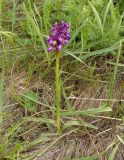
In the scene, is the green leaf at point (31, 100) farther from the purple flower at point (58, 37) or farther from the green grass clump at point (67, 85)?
the purple flower at point (58, 37)

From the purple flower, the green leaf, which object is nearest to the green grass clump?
the green leaf

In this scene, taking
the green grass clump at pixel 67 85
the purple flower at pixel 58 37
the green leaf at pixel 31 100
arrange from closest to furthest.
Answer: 1. the purple flower at pixel 58 37
2. the green grass clump at pixel 67 85
3. the green leaf at pixel 31 100

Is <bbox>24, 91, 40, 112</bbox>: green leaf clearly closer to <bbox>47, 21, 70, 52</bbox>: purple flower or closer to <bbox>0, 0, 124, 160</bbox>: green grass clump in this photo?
<bbox>0, 0, 124, 160</bbox>: green grass clump

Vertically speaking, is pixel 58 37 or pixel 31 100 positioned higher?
pixel 58 37

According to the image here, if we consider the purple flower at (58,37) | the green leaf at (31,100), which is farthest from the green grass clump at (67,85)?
the purple flower at (58,37)

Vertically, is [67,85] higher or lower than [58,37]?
lower

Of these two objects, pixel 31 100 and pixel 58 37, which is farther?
pixel 31 100

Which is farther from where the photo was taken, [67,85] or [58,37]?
[67,85]

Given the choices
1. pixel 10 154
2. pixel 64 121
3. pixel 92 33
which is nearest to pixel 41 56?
pixel 92 33

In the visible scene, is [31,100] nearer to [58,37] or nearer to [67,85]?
[67,85]

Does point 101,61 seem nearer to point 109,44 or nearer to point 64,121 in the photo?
point 109,44

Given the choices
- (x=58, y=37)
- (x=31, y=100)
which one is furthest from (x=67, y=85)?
(x=58, y=37)
